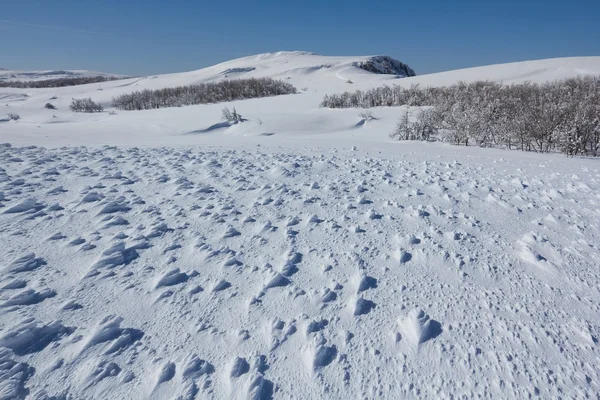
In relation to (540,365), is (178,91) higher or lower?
higher

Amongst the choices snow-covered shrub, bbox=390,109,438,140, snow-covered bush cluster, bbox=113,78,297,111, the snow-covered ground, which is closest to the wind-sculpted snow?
the snow-covered ground

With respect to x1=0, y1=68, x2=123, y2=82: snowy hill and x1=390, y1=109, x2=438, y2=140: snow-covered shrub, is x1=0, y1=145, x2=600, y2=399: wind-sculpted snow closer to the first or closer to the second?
x1=390, y1=109, x2=438, y2=140: snow-covered shrub

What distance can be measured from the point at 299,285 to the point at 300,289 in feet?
0.19

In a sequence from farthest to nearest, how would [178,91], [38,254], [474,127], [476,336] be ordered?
[178,91] < [474,127] < [38,254] < [476,336]

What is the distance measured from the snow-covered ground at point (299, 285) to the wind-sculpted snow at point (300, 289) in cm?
1

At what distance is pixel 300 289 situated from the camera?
9.05 ft

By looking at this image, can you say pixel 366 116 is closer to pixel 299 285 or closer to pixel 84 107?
pixel 299 285

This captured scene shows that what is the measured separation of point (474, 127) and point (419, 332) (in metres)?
9.14

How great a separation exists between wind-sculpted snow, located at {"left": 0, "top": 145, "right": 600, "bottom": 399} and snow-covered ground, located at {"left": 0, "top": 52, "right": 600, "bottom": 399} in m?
0.01

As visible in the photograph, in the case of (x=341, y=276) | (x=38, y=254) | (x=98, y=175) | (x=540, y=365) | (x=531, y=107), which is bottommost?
(x=540, y=365)

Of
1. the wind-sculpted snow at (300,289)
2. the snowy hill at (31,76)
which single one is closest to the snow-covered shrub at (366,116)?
the wind-sculpted snow at (300,289)

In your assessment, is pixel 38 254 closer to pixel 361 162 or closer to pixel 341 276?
pixel 341 276

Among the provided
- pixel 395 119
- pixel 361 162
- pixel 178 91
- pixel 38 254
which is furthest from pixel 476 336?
pixel 178 91

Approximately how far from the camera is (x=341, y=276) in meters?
2.93
